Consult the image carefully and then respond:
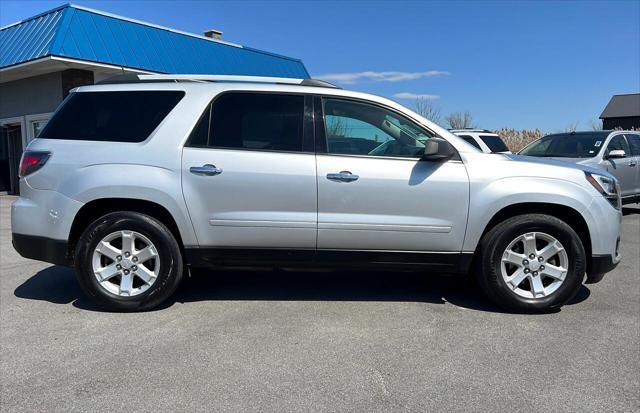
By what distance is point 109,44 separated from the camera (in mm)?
13102

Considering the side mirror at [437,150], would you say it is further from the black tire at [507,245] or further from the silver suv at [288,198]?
the black tire at [507,245]

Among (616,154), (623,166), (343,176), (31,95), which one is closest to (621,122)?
(623,166)

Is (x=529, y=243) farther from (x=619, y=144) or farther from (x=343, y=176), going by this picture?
(x=619, y=144)

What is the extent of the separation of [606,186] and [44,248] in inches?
201

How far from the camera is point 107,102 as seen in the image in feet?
15.0

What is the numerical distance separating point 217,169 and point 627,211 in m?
11.1

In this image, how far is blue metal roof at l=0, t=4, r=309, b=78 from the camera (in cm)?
1228

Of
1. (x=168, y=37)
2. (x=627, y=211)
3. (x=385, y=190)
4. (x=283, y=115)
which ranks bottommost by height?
(x=627, y=211)

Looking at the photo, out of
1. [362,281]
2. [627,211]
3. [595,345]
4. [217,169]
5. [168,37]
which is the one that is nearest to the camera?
[595,345]

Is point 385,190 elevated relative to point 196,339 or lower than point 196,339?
elevated

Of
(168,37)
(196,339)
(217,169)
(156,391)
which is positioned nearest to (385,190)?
(217,169)

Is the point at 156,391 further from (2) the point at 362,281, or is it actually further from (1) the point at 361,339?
(2) the point at 362,281

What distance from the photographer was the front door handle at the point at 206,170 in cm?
431

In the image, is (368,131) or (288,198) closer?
(288,198)
